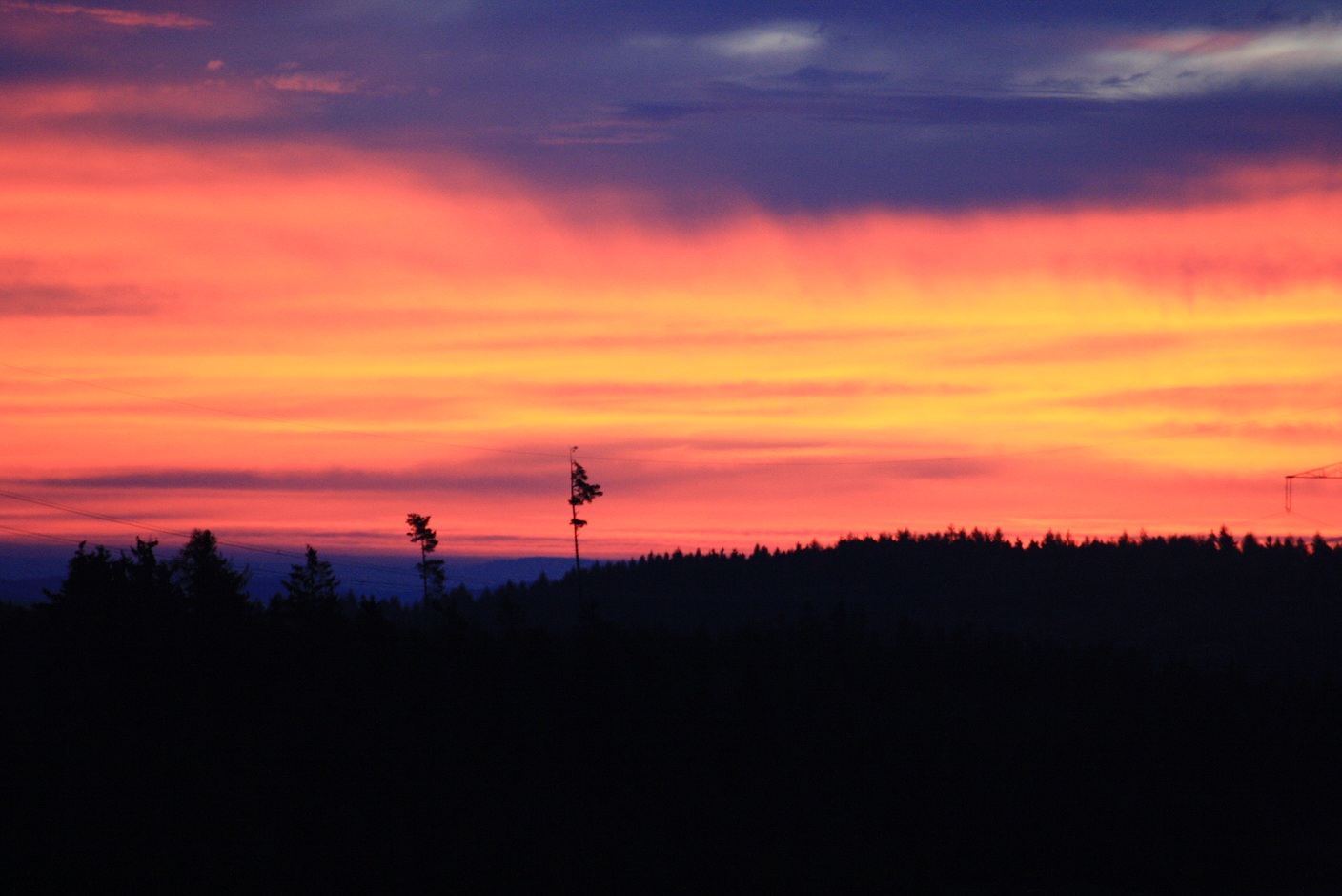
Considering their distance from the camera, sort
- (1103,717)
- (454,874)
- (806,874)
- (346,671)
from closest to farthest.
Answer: (454,874) → (806,874) → (346,671) → (1103,717)

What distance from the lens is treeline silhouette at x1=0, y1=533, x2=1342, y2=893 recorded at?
50438 millimetres

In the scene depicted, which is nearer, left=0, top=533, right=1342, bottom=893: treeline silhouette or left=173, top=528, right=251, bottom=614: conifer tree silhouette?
left=0, top=533, right=1342, bottom=893: treeline silhouette

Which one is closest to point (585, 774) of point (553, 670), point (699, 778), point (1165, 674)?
point (699, 778)

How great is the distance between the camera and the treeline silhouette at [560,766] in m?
50.4

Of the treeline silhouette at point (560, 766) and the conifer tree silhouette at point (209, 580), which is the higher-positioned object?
the conifer tree silhouette at point (209, 580)

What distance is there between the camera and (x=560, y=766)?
70312 mm

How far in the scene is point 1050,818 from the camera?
265 ft

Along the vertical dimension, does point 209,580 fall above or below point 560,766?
above

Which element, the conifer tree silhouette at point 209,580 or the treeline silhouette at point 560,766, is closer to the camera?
the treeline silhouette at point 560,766

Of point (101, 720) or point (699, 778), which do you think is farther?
point (699, 778)

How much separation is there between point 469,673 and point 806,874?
Result: 2972 centimetres

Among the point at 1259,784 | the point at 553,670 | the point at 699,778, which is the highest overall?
the point at 553,670

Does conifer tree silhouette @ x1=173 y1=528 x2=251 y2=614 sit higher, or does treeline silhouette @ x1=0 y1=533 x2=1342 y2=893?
conifer tree silhouette @ x1=173 y1=528 x2=251 y2=614

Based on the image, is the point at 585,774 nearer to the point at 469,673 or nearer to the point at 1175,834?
the point at 469,673
